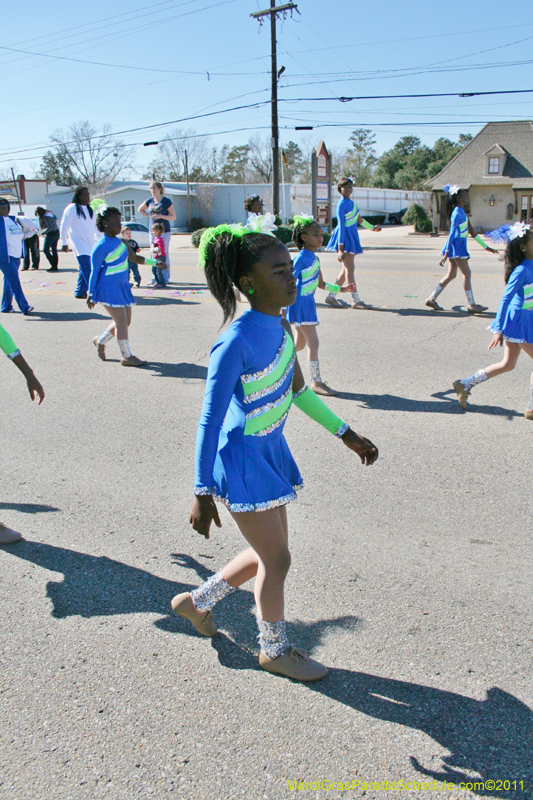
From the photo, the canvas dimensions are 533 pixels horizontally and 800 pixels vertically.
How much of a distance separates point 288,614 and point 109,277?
17.9 ft

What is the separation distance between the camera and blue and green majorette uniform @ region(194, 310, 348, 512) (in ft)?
7.49

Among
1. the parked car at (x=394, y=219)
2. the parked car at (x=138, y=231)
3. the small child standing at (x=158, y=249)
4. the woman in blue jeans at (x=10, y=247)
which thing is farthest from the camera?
the parked car at (x=394, y=219)

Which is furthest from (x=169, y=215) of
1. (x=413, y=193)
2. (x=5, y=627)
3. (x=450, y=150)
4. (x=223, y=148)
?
(x=223, y=148)

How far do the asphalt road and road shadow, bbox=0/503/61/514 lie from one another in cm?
2

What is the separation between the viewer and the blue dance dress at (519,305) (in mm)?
5289

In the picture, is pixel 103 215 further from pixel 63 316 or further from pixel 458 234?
pixel 458 234

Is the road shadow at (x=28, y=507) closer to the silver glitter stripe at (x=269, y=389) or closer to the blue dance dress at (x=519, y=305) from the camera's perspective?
the silver glitter stripe at (x=269, y=389)

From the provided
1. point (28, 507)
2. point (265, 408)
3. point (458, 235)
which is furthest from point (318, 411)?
point (458, 235)

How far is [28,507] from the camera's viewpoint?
165 inches

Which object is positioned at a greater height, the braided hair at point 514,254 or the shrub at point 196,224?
the shrub at point 196,224

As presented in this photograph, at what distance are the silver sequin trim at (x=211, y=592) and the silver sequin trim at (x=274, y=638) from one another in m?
0.21

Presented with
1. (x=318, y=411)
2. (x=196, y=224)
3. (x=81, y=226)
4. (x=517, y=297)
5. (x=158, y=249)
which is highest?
(x=196, y=224)

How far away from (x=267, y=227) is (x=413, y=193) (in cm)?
6334

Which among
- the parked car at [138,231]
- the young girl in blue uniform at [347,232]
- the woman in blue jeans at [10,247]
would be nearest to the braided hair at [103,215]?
the woman in blue jeans at [10,247]
